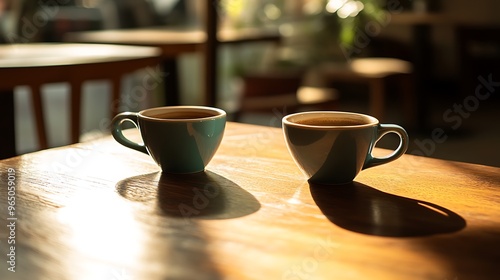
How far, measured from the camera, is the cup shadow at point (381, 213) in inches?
24.3

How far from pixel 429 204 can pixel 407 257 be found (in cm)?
17

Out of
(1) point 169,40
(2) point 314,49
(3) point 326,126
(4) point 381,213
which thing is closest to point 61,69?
(3) point 326,126

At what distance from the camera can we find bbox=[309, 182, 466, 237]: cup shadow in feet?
2.03

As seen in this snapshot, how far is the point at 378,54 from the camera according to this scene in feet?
17.4

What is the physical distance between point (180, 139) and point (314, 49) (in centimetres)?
446

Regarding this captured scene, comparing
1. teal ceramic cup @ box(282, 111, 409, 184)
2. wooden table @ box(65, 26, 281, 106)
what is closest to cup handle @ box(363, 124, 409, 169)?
teal ceramic cup @ box(282, 111, 409, 184)

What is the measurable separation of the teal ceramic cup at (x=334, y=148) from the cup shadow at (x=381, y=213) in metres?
0.02

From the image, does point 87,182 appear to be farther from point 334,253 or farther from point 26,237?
point 334,253

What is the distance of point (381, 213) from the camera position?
2.18ft

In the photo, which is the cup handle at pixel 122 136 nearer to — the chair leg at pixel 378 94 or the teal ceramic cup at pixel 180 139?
the teal ceramic cup at pixel 180 139

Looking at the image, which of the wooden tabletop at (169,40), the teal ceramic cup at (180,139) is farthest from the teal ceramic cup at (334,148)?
the wooden tabletop at (169,40)

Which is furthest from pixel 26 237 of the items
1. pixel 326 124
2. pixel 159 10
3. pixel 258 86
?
pixel 159 10

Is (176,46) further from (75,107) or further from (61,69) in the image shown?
(61,69)

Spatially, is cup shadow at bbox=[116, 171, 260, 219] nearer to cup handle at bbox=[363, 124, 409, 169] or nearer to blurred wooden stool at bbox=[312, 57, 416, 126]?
cup handle at bbox=[363, 124, 409, 169]
